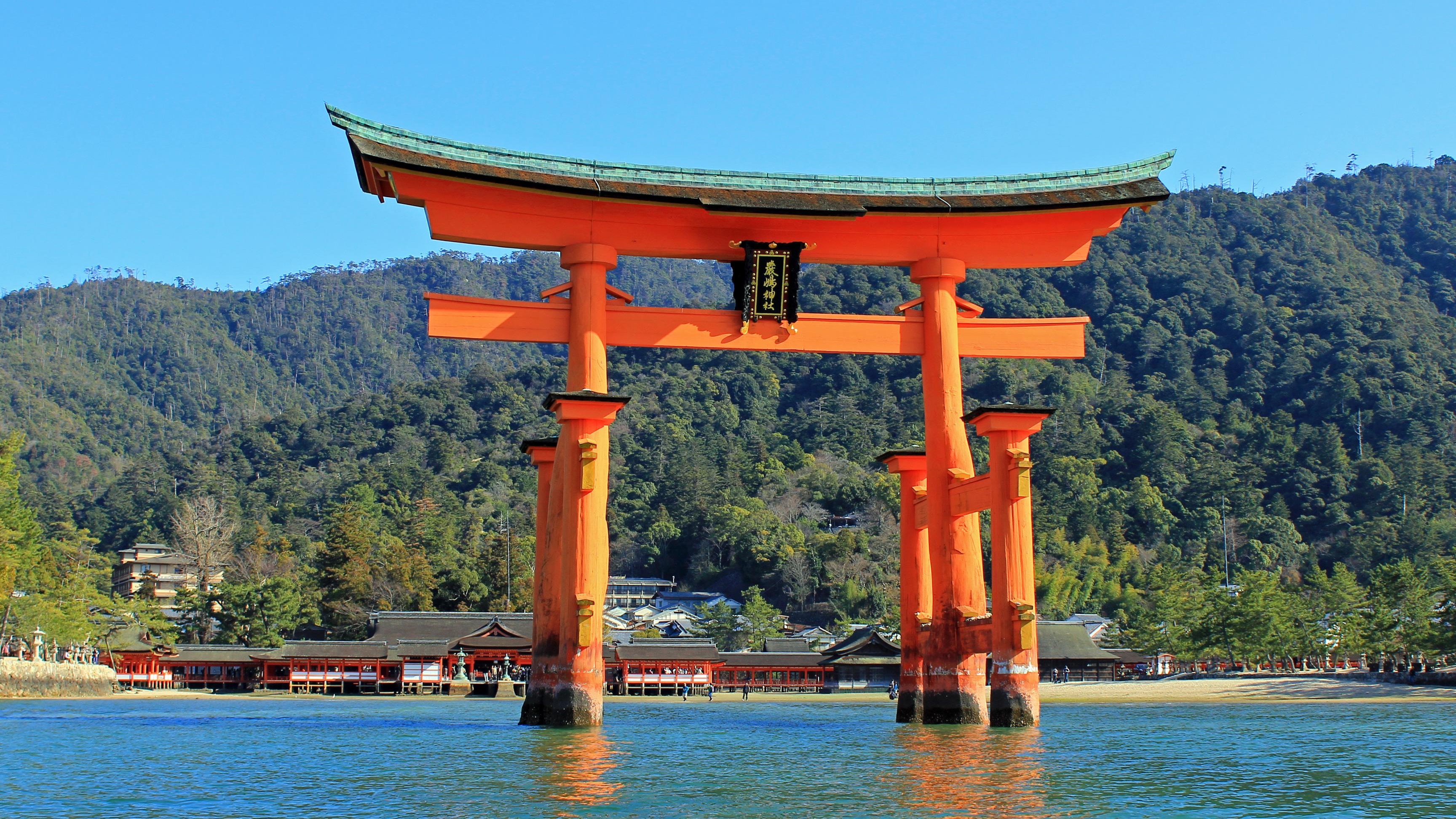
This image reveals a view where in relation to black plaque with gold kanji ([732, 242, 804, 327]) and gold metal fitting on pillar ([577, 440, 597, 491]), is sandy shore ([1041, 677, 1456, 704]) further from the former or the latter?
gold metal fitting on pillar ([577, 440, 597, 491])

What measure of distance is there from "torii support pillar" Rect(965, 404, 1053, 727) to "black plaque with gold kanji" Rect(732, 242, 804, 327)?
325 centimetres

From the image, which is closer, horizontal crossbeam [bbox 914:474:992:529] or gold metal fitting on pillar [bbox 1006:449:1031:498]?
gold metal fitting on pillar [bbox 1006:449:1031:498]

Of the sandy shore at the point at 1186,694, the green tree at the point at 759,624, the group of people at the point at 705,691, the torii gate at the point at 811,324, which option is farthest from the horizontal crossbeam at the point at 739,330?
the green tree at the point at 759,624

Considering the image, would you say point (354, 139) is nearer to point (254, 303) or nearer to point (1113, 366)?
point (1113, 366)

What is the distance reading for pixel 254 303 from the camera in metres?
174

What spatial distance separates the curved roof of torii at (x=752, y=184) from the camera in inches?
655

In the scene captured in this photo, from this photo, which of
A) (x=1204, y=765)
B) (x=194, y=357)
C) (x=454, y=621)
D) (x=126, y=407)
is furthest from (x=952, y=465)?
(x=194, y=357)

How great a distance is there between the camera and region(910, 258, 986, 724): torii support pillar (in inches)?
679

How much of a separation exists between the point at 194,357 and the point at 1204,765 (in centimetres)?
15038

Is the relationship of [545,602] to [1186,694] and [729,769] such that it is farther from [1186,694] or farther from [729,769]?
[1186,694]

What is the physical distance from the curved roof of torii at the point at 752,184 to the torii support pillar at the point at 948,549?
4.57 feet

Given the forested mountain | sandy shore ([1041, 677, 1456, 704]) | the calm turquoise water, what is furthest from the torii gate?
the forested mountain

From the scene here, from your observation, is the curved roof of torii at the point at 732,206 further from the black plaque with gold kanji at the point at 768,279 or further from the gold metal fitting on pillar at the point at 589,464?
the gold metal fitting on pillar at the point at 589,464

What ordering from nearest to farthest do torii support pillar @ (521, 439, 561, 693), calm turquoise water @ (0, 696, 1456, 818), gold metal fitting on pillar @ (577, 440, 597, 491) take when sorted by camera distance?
calm turquoise water @ (0, 696, 1456, 818), gold metal fitting on pillar @ (577, 440, 597, 491), torii support pillar @ (521, 439, 561, 693)
